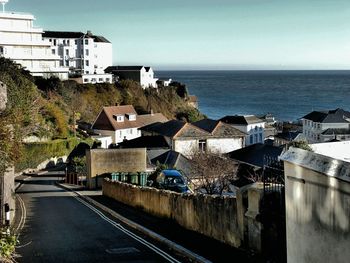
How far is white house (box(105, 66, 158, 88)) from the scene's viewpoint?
12119 cm

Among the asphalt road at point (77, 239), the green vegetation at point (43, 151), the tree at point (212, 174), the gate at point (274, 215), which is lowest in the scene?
the tree at point (212, 174)

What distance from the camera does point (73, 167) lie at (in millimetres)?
46656

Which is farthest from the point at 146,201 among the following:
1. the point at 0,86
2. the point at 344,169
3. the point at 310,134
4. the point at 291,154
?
the point at 310,134

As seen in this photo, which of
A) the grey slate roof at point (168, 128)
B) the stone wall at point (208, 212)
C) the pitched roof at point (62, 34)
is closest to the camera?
the stone wall at point (208, 212)

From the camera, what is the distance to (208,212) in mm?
16188

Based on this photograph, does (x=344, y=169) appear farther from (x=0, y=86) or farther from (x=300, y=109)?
(x=300, y=109)

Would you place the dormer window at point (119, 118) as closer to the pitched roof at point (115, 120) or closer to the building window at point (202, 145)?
the pitched roof at point (115, 120)

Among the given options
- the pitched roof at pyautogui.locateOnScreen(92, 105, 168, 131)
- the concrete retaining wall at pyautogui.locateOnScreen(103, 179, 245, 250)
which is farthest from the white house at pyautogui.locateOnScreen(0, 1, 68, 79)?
the concrete retaining wall at pyautogui.locateOnScreen(103, 179, 245, 250)

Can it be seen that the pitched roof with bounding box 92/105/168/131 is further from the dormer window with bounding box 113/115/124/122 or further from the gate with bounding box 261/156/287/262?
the gate with bounding box 261/156/287/262

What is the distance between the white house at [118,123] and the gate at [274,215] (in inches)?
2582

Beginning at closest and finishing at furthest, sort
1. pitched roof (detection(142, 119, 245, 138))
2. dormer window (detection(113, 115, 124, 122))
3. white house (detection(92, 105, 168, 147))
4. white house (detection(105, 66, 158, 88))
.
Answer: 1. pitched roof (detection(142, 119, 245, 138))
2. white house (detection(92, 105, 168, 147))
3. dormer window (detection(113, 115, 124, 122))
4. white house (detection(105, 66, 158, 88))

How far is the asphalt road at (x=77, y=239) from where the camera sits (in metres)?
15.6

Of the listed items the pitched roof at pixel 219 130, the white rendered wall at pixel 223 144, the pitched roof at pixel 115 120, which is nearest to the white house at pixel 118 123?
the pitched roof at pixel 115 120

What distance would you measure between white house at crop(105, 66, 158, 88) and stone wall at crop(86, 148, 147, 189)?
81776 mm
